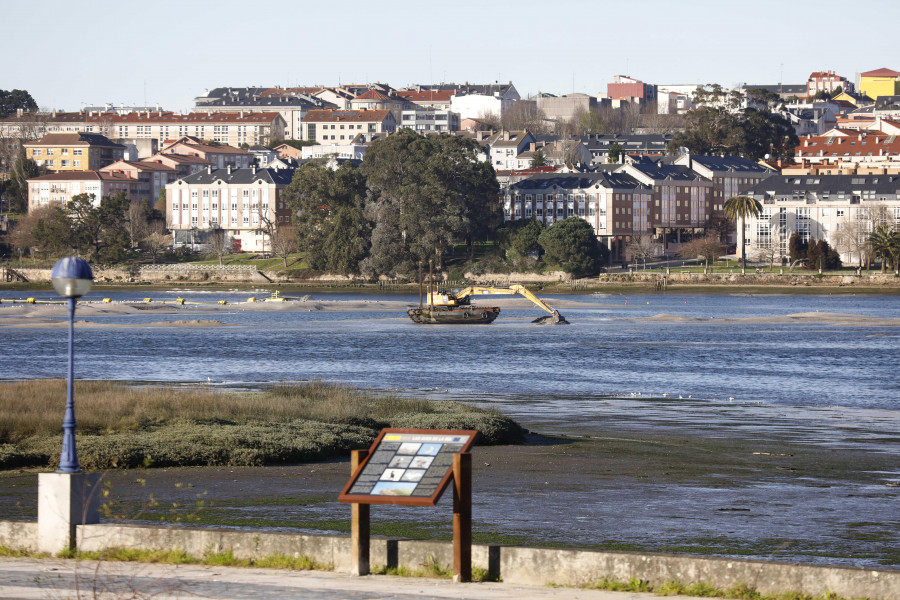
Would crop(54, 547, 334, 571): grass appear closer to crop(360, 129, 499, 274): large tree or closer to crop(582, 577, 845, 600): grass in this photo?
crop(582, 577, 845, 600): grass

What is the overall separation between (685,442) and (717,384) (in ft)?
67.3

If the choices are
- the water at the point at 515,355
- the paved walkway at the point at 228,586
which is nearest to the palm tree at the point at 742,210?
the water at the point at 515,355

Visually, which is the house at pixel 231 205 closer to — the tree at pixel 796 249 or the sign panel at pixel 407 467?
the tree at pixel 796 249

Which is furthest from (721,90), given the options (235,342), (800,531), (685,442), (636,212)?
(800,531)

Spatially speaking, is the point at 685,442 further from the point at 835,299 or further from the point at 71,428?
the point at 835,299

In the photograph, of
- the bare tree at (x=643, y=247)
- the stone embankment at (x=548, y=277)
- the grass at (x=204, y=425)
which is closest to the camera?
the grass at (x=204, y=425)

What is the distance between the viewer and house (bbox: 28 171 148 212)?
191m

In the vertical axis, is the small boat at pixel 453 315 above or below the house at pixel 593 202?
below

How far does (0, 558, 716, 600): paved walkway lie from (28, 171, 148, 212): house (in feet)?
596

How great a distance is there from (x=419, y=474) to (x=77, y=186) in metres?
187

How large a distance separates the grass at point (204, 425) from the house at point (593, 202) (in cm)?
12881

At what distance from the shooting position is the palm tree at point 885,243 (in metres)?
137

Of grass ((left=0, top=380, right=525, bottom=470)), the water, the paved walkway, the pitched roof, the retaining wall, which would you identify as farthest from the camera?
the pitched roof

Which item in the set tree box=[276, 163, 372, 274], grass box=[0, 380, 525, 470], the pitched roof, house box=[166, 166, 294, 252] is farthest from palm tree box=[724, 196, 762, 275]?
grass box=[0, 380, 525, 470]
